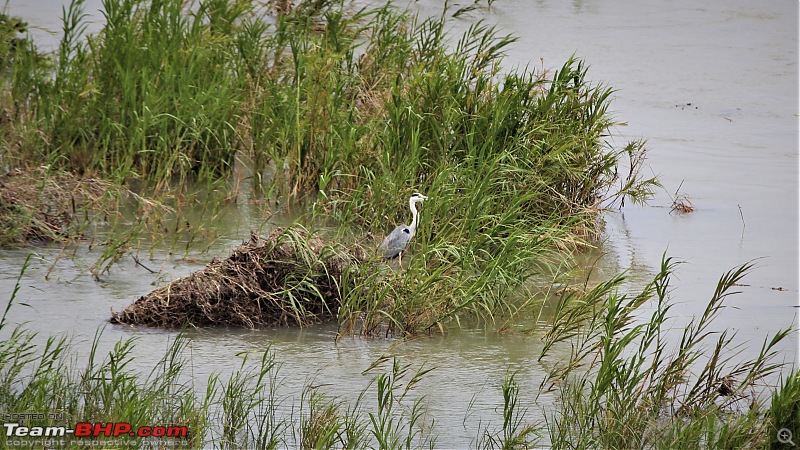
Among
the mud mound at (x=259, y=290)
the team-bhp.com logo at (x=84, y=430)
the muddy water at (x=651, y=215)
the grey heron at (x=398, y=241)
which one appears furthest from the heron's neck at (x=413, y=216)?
the team-bhp.com logo at (x=84, y=430)

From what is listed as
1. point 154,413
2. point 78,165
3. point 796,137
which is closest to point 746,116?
point 796,137

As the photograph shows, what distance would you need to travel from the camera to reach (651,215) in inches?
334

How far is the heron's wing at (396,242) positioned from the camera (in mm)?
6242

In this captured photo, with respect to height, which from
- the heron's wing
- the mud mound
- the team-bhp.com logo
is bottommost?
the team-bhp.com logo

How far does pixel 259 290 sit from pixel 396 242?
898 mm

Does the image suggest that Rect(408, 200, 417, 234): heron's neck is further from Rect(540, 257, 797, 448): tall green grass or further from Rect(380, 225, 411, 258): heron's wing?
Rect(540, 257, 797, 448): tall green grass

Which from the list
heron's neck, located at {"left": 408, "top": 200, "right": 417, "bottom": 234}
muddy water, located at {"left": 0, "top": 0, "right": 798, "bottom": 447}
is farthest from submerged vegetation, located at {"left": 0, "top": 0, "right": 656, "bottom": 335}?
muddy water, located at {"left": 0, "top": 0, "right": 798, "bottom": 447}

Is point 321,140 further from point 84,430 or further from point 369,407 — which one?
point 84,430

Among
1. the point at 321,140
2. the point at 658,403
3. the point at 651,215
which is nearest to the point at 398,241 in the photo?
the point at 321,140

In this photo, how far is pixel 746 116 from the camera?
11234 mm

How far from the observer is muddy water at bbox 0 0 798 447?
17.6ft

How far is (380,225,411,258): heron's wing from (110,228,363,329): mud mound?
0.98 feet

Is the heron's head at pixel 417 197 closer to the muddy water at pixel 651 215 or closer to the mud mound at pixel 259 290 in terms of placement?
the mud mound at pixel 259 290

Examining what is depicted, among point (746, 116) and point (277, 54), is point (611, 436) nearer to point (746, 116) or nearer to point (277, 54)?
point (277, 54)
